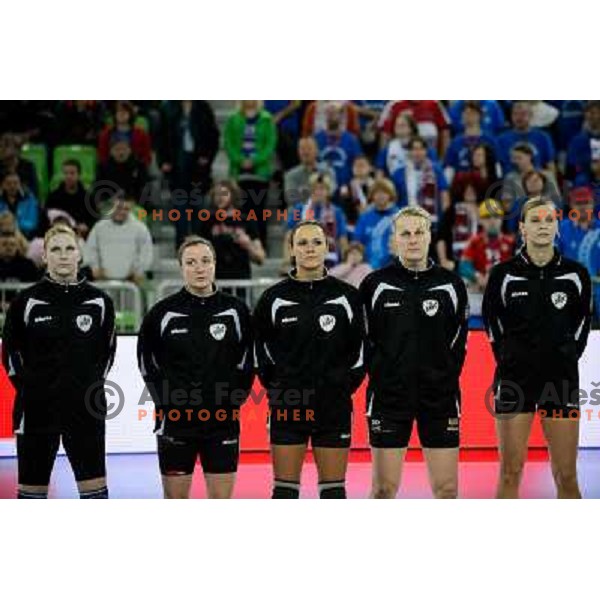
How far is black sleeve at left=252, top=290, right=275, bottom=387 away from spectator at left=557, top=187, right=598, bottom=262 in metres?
1.90

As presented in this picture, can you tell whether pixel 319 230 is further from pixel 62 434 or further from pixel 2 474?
pixel 2 474

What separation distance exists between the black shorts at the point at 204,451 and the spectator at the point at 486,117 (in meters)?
4.78

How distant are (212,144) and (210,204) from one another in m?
1.28

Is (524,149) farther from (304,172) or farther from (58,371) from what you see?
(58,371)

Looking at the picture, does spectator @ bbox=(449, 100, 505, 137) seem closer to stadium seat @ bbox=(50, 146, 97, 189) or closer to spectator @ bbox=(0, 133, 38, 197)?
stadium seat @ bbox=(50, 146, 97, 189)

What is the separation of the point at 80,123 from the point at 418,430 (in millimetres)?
4783

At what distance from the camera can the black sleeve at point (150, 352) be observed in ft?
24.0

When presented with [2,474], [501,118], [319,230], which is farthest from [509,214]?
[2,474]

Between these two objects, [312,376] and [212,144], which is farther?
[212,144]

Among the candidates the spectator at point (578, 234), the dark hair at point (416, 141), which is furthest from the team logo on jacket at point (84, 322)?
the dark hair at point (416, 141)

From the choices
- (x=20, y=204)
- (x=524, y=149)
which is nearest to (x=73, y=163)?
(x=20, y=204)

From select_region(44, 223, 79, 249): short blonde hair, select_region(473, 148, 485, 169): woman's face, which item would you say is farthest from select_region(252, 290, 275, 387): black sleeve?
select_region(473, 148, 485, 169): woman's face

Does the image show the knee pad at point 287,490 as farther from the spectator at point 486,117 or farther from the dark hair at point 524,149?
the spectator at point 486,117

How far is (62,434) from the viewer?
739cm
